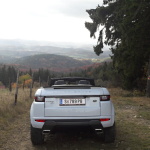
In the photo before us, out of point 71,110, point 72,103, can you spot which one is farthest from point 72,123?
point 72,103

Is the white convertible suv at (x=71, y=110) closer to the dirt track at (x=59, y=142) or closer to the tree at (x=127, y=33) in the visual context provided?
the dirt track at (x=59, y=142)

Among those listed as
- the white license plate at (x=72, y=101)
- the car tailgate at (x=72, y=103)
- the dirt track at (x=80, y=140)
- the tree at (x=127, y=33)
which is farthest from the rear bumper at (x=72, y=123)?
the tree at (x=127, y=33)

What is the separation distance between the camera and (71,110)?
4230 mm

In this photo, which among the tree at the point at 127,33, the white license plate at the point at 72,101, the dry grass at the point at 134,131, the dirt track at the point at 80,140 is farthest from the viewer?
the tree at the point at 127,33

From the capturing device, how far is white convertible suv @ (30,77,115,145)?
4207 mm

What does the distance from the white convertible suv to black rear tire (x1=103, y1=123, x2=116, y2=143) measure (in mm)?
138

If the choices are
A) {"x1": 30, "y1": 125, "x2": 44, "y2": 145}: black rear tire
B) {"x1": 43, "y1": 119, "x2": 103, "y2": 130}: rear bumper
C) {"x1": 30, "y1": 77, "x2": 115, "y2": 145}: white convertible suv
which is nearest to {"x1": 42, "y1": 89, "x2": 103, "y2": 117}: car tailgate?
{"x1": 30, "y1": 77, "x2": 115, "y2": 145}: white convertible suv

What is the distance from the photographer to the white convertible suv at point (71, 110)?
4.21 metres

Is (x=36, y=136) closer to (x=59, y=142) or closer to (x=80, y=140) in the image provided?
(x=59, y=142)

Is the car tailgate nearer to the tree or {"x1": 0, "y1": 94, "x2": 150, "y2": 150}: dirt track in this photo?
{"x1": 0, "y1": 94, "x2": 150, "y2": 150}: dirt track

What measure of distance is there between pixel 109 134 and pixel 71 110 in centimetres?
107

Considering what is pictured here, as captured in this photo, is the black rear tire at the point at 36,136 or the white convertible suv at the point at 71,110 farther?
the black rear tire at the point at 36,136

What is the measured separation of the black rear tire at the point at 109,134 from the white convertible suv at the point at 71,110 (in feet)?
0.45

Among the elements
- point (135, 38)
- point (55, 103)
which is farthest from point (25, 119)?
point (135, 38)
